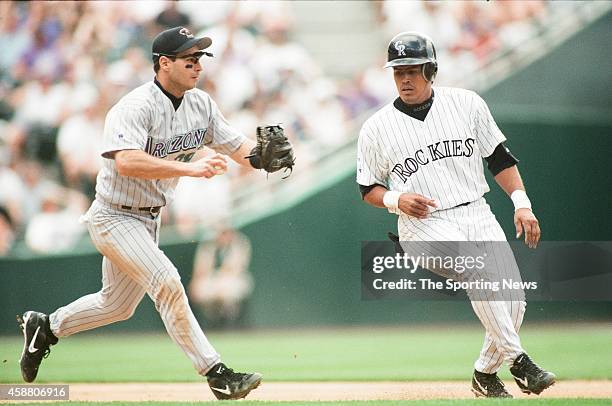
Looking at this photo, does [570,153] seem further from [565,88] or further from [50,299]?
[50,299]

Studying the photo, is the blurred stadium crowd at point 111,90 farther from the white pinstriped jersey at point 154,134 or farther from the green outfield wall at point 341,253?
the white pinstriped jersey at point 154,134

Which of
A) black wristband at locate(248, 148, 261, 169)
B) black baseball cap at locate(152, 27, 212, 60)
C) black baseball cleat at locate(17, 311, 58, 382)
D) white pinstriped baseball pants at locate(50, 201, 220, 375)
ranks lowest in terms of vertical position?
black baseball cleat at locate(17, 311, 58, 382)

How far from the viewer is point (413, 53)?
3.94 m

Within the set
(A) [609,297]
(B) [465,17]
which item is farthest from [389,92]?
(A) [609,297]

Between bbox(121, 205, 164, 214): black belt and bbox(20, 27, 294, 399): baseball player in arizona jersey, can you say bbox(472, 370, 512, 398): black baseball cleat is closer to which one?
bbox(20, 27, 294, 399): baseball player in arizona jersey

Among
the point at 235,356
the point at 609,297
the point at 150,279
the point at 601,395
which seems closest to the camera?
the point at 150,279

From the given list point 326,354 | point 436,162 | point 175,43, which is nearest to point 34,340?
point 175,43

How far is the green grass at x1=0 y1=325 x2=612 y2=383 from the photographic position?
4.93 metres

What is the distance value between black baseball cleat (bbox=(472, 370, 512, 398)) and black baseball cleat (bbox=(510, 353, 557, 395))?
0.96 ft

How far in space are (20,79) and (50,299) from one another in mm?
1322

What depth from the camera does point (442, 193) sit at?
4008 millimetres

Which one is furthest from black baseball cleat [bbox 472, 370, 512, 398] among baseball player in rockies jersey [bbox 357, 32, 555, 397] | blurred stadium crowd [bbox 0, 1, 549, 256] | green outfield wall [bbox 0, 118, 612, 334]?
blurred stadium crowd [bbox 0, 1, 549, 256]

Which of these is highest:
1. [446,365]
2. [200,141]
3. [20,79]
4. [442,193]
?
[20,79]

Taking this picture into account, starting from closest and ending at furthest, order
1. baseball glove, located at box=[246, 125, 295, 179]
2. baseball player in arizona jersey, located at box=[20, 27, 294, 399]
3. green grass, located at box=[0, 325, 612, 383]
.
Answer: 1. baseball player in arizona jersey, located at box=[20, 27, 294, 399]
2. baseball glove, located at box=[246, 125, 295, 179]
3. green grass, located at box=[0, 325, 612, 383]
